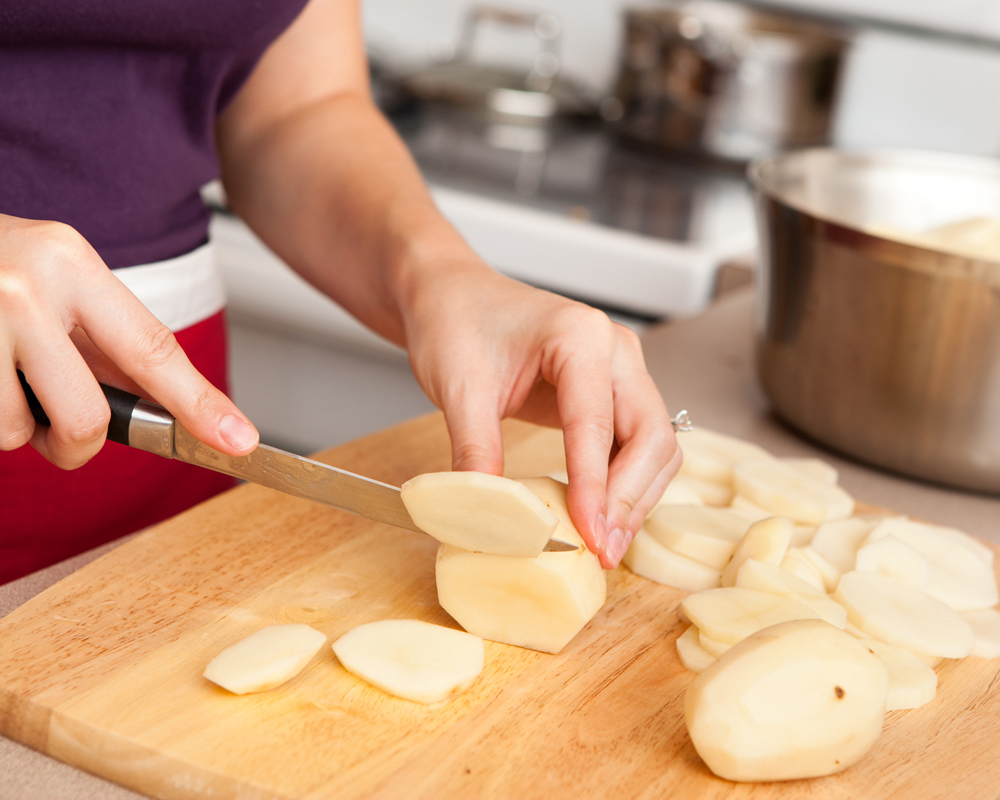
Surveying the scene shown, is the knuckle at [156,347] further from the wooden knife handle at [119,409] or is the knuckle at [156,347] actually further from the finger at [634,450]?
the finger at [634,450]

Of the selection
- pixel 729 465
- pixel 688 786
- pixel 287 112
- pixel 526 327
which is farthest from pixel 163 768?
pixel 287 112

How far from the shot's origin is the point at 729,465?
1.04m

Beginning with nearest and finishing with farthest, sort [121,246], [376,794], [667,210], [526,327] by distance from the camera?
[376,794] < [526,327] < [121,246] < [667,210]

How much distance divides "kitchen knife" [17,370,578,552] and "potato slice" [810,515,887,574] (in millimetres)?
282

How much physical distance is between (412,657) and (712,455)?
45 cm

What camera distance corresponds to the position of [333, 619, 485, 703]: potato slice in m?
0.71

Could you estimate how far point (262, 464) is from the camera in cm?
79

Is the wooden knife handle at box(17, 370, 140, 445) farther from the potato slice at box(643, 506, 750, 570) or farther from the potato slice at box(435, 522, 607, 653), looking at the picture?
the potato slice at box(643, 506, 750, 570)

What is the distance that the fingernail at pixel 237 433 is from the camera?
708 mm

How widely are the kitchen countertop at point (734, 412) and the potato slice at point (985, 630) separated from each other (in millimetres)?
175

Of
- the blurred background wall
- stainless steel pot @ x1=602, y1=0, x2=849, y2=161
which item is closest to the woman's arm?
stainless steel pot @ x1=602, y1=0, x2=849, y2=161

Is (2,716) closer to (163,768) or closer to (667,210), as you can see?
(163,768)

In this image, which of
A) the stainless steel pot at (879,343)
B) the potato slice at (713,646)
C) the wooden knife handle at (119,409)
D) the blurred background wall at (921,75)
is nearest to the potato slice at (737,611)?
the potato slice at (713,646)

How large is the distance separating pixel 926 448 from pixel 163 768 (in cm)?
78
